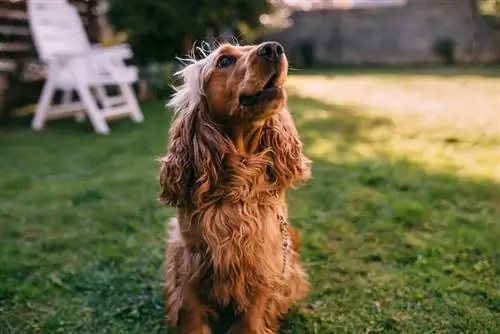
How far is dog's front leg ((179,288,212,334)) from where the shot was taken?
2.28m

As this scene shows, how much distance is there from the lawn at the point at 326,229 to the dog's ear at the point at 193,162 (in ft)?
2.23

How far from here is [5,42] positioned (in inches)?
297

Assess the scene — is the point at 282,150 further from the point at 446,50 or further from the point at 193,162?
the point at 446,50

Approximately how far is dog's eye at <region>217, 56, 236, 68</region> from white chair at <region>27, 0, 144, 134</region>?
4.75 m

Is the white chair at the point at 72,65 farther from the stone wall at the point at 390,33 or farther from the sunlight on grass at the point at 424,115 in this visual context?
the stone wall at the point at 390,33

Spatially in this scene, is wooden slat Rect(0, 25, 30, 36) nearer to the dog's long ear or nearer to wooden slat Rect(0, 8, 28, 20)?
wooden slat Rect(0, 8, 28, 20)

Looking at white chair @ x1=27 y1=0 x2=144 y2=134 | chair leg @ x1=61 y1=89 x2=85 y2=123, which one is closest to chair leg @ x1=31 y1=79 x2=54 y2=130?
white chair @ x1=27 y1=0 x2=144 y2=134

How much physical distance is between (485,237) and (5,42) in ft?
20.9

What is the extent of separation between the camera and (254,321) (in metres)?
2.28

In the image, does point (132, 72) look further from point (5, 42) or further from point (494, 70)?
point (494, 70)

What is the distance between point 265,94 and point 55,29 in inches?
231

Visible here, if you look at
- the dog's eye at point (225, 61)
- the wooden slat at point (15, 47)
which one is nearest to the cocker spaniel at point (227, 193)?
the dog's eye at point (225, 61)

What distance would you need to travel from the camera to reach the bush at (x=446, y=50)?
1525cm

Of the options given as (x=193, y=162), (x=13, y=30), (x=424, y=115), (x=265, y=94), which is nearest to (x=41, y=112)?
(x=13, y=30)
